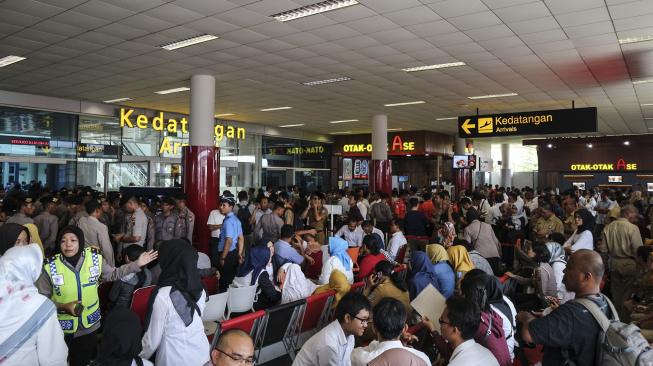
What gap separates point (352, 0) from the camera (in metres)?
6.72

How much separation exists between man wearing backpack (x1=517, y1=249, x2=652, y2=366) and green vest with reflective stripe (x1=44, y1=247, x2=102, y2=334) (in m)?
3.30

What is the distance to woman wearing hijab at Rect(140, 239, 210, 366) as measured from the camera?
10.7 feet

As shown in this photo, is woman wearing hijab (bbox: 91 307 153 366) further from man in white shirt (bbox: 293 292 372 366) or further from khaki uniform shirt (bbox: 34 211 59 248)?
khaki uniform shirt (bbox: 34 211 59 248)

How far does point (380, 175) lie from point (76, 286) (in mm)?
14072

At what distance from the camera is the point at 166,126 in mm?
17766

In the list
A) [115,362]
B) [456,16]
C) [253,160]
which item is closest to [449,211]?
[456,16]

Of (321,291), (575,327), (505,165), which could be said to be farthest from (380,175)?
(505,165)

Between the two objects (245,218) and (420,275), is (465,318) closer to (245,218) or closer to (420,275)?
(420,275)

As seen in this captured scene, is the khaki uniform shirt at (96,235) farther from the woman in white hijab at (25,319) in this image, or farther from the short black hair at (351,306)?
the short black hair at (351,306)

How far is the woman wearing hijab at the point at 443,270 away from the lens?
534 cm

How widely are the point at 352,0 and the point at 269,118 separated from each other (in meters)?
13.1

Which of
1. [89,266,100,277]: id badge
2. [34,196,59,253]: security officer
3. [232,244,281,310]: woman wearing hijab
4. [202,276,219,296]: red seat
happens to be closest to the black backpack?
[34,196,59,253]: security officer

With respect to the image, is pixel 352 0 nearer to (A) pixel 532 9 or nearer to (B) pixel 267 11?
(B) pixel 267 11

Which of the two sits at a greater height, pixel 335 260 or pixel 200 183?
pixel 200 183
